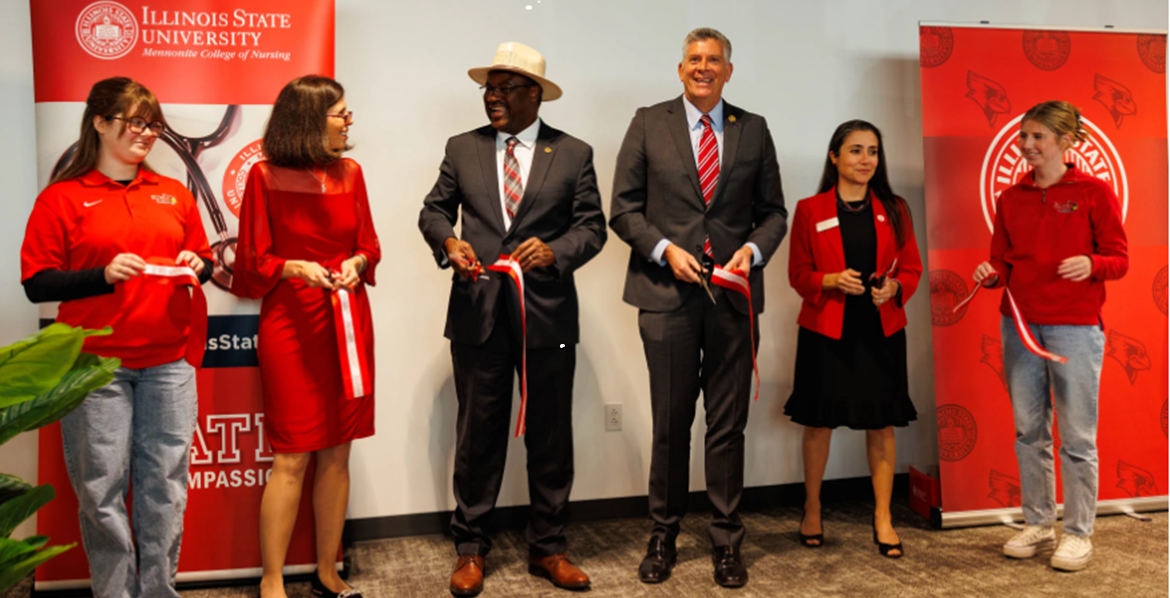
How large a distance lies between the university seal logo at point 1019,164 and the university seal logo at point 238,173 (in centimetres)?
319

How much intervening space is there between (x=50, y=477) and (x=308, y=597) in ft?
3.31

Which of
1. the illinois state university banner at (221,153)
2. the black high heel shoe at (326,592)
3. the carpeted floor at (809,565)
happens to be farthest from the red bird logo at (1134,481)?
the illinois state university banner at (221,153)

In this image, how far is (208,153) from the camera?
118 inches

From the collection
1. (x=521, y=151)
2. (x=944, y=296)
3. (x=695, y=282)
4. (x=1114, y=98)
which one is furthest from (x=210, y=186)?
(x=1114, y=98)

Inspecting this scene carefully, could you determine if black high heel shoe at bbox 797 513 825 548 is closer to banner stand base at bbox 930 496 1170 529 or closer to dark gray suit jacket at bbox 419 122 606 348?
banner stand base at bbox 930 496 1170 529

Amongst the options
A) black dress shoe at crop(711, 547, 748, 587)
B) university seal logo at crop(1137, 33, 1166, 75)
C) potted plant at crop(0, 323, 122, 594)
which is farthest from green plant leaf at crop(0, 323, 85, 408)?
university seal logo at crop(1137, 33, 1166, 75)

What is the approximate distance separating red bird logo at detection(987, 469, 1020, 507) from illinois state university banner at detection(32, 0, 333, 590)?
300 centimetres

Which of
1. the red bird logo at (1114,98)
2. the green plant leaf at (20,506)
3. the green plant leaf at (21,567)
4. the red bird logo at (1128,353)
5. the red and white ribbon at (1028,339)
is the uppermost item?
the red bird logo at (1114,98)

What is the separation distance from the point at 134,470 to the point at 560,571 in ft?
4.83

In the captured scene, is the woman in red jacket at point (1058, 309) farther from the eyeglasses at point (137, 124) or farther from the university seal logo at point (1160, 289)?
the eyeglasses at point (137, 124)

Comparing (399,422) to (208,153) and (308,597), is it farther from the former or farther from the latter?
(208,153)

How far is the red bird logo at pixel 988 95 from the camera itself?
3770 millimetres

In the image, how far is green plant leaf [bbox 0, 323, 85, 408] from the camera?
1.68ft

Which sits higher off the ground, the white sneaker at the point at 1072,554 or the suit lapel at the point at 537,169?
the suit lapel at the point at 537,169
